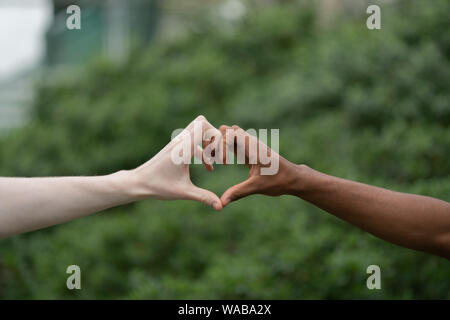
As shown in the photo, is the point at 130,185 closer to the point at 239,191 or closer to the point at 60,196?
the point at 60,196

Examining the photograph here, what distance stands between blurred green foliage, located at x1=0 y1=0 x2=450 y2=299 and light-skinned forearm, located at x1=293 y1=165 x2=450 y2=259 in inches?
42.5

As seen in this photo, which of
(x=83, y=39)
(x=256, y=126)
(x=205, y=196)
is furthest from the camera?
(x=83, y=39)

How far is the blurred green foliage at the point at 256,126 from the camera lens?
3.76 meters

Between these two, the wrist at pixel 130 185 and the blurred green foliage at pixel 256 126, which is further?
the blurred green foliage at pixel 256 126

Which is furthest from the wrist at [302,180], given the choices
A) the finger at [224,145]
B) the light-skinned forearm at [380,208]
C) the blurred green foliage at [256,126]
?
the blurred green foliage at [256,126]

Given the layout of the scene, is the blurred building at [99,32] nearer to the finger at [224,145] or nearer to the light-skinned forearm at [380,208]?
the finger at [224,145]

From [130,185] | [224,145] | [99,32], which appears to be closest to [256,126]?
[224,145]

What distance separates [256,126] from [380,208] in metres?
4.51

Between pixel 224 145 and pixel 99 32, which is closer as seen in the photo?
pixel 224 145

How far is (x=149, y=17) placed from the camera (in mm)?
12602

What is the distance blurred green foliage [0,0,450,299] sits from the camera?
12.3 ft

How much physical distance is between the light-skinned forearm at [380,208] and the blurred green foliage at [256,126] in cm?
108

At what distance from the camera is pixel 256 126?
6.88m
